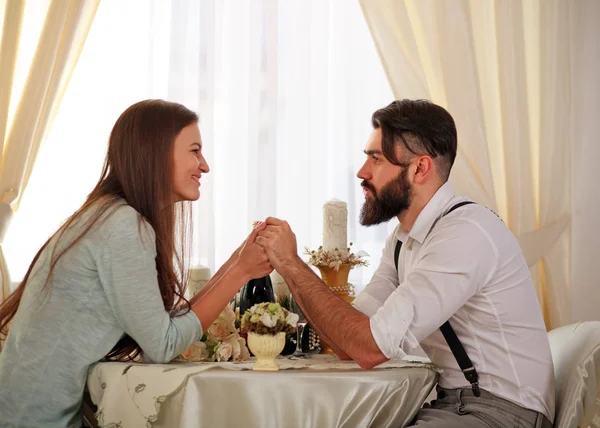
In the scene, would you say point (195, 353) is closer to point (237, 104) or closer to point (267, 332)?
point (267, 332)

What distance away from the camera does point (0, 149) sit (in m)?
3.23

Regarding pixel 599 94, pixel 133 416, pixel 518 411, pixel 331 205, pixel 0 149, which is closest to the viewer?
pixel 133 416

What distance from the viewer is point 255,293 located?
7.54ft

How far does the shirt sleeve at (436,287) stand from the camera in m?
1.71

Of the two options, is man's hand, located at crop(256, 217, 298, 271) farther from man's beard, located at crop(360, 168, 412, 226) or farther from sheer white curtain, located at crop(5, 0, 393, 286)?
sheer white curtain, located at crop(5, 0, 393, 286)

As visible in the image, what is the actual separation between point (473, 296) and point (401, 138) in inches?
20.2

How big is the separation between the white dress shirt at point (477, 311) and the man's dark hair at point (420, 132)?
0.76 ft

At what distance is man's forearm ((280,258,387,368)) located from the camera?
1750 mm

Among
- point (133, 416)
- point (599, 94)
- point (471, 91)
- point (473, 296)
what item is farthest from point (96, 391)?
point (599, 94)

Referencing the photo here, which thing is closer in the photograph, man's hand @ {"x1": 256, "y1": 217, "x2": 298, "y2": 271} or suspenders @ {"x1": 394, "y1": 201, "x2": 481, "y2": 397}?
suspenders @ {"x1": 394, "y1": 201, "x2": 481, "y2": 397}

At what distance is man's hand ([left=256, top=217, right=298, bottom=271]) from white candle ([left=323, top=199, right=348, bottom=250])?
42 cm

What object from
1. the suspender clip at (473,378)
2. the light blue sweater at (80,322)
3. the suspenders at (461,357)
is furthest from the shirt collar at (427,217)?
the light blue sweater at (80,322)

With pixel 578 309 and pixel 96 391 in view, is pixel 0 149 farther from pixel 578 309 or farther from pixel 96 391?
pixel 578 309

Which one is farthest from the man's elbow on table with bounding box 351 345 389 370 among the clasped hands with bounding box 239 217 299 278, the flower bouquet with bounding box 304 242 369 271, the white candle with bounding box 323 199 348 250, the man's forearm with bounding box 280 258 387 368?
the white candle with bounding box 323 199 348 250
